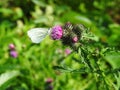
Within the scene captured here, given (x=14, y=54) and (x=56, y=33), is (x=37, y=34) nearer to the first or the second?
(x=56, y=33)

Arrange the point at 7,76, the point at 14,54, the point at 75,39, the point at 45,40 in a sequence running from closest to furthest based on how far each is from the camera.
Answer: the point at 75,39 < the point at 7,76 < the point at 14,54 < the point at 45,40

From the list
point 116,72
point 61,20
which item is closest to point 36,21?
point 61,20

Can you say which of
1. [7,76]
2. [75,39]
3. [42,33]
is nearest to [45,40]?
[7,76]

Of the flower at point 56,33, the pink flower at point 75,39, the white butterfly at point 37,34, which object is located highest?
the white butterfly at point 37,34

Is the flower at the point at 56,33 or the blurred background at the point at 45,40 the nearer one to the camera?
the flower at the point at 56,33

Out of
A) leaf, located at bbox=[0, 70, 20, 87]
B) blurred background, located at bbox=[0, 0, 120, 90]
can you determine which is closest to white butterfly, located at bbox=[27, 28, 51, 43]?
blurred background, located at bbox=[0, 0, 120, 90]

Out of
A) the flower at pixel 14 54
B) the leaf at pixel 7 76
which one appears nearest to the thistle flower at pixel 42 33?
the leaf at pixel 7 76

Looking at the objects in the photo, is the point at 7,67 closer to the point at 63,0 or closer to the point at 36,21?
the point at 36,21

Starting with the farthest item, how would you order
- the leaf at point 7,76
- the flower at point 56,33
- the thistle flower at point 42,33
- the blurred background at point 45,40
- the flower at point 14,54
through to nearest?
the flower at point 14,54 → the blurred background at point 45,40 → the leaf at point 7,76 → the flower at point 56,33 → the thistle flower at point 42,33

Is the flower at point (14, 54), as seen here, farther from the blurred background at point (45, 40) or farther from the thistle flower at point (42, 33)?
the thistle flower at point (42, 33)
